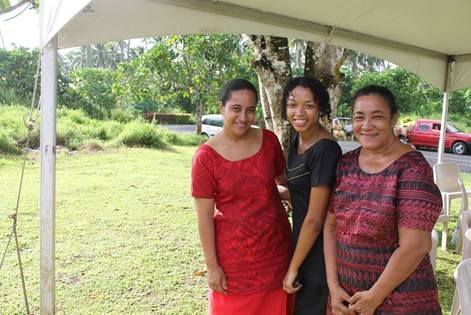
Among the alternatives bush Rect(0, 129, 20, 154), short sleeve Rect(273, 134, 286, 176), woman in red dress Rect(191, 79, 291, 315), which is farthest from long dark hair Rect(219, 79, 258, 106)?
bush Rect(0, 129, 20, 154)

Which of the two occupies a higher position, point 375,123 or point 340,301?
point 375,123

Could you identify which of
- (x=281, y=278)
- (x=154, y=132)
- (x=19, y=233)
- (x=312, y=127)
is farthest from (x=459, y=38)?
(x=154, y=132)

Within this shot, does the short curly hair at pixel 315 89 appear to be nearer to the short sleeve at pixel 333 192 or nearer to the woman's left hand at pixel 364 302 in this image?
the short sleeve at pixel 333 192

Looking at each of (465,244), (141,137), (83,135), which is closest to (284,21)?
(465,244)

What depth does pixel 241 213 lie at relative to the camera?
195 centimetres

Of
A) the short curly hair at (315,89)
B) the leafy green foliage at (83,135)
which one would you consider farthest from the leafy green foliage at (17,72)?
the short curly hair at (315,89)

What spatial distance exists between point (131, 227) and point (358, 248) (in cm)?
470

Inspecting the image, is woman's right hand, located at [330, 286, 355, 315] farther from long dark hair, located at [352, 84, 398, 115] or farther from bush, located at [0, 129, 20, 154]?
bush, located at [0, 129, 20, 154]

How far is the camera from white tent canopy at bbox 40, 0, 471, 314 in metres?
2.25

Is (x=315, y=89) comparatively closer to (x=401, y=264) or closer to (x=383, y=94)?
(x=383, y=94)

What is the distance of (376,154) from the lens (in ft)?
5.38

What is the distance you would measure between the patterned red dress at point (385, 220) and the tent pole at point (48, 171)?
1.51 meters

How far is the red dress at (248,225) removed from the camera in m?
1.93

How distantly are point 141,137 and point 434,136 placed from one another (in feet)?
38.5
